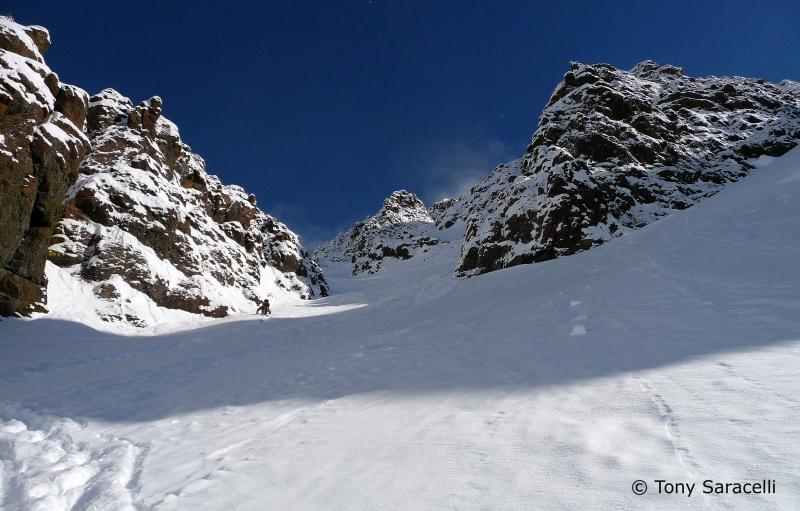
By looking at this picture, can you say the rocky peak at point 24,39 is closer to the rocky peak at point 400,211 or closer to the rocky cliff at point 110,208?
the rocky cliff at point 110,208

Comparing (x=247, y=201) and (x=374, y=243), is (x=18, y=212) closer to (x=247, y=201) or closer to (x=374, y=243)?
(x=247, y=201)

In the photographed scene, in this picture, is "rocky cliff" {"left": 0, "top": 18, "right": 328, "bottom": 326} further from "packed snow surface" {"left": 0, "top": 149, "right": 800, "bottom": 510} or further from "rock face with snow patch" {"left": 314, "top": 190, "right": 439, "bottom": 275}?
"rock face with snow patch" {"left": 314, "top": 190, "right": 439, "bottom": 275}

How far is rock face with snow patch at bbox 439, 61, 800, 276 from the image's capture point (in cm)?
3003

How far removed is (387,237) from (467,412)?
104m

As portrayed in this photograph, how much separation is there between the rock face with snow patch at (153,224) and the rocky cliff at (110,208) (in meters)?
0.08

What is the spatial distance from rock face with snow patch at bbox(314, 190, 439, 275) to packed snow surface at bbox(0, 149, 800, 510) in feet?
264

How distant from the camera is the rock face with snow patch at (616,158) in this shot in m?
30.0

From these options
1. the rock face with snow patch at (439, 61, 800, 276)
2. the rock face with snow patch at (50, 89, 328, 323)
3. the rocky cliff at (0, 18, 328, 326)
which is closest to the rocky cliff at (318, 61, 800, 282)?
the rock face with snow patch at (439, 61, 800, 276)

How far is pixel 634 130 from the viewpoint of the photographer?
1565 inches

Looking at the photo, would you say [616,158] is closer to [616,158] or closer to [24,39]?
[616,158]

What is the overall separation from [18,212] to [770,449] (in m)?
25.0

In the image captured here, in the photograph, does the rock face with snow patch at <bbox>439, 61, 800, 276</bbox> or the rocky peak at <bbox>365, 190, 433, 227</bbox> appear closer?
the rock face with snow patch at <bbox>439, 61, 800, 276</bbox>

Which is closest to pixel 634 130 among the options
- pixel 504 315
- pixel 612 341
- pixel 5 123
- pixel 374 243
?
pixel 504 315

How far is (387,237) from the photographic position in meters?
109
